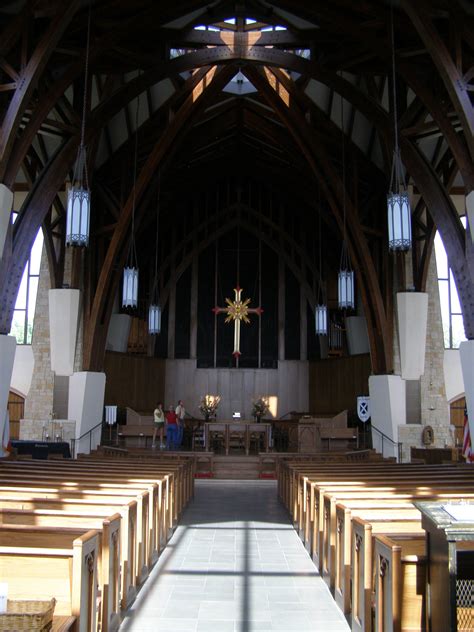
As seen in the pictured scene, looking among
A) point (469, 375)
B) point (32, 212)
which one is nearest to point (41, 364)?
point (32, 212)

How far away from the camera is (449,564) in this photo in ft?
11.2

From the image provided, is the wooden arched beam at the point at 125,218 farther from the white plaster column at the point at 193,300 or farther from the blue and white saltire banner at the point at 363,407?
the blue and white saltire banner at the point at 363,407

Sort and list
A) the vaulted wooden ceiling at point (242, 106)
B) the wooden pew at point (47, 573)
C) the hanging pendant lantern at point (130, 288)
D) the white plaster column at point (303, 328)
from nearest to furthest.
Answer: the wooden pew at point (47, 573) < the vaulted wooden ceiling at point (242, 106) < the hanging pendant lantern at point (130, 288) < the white plaster column at point (303, 328)

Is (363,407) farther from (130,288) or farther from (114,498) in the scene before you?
(114,498)

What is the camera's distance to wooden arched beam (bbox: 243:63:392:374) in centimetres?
1658

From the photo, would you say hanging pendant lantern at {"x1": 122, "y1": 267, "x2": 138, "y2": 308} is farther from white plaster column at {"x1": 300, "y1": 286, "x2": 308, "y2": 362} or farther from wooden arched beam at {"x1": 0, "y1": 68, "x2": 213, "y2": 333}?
white plaster column at {"x1": 300, "y1": 286, "x2": 308, "y2": 362}

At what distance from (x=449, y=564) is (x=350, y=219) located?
1443 cm

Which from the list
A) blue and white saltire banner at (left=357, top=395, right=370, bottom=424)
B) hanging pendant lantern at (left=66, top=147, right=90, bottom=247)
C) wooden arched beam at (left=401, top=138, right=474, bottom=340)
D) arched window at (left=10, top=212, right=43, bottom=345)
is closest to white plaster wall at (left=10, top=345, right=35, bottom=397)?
arched window at (left=10, top=212, right=43, bottom=345)

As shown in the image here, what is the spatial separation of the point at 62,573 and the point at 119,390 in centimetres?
1942

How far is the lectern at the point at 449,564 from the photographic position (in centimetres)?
337

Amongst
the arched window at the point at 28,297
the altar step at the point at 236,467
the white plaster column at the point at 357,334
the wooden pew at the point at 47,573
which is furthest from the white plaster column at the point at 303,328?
the wooden pew at the point at 47,573

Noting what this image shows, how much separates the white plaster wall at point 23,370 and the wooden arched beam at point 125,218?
2.87 metres

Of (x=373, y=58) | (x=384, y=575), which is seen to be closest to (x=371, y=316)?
(x=373, y=58)

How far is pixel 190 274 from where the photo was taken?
2638 centimetres
